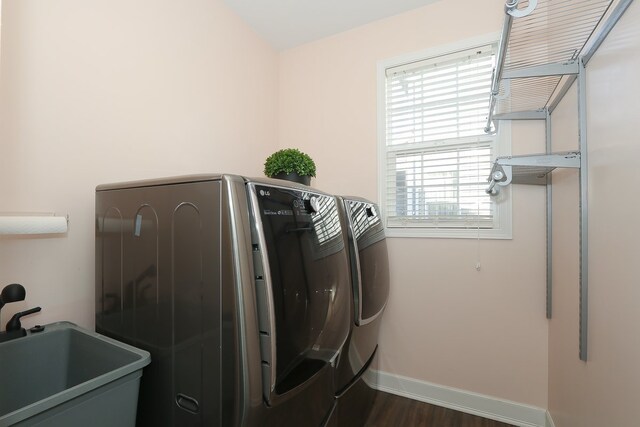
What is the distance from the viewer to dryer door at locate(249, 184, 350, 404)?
812 millimetres

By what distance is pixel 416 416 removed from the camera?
6.13 ft

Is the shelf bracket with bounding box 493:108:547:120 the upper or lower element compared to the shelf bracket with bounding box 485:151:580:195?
upper

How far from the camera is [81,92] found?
1.27 m

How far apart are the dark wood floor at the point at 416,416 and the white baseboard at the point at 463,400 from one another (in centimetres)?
4

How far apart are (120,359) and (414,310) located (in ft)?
5.81

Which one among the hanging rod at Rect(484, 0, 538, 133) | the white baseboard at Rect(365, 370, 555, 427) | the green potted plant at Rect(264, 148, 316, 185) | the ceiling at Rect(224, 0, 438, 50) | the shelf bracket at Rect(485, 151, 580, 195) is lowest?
the white baseboard at Rect(365, 370, 555, 427)

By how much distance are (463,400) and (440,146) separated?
5.66ft

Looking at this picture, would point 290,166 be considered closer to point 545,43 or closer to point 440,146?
point 440,146

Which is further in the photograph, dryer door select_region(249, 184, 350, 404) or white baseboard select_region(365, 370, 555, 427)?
white baseboard select_region(365, 370, 555, 427)

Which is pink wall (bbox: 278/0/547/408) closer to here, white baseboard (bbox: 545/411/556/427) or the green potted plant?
white baseboard (bbox: 545/411/556/427)

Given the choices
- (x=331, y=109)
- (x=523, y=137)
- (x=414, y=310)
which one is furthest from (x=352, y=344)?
(x=331, y=109)

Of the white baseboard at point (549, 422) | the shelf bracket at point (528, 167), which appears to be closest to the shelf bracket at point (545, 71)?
the shelf bracket at point (528, 167)

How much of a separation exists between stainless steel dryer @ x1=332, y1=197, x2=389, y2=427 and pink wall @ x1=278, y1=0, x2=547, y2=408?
0.40 metres

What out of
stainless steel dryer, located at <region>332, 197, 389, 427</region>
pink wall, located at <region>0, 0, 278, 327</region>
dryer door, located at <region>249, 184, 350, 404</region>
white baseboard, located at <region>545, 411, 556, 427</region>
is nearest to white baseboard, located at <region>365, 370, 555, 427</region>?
white baseboard, located at <region>545, 411, 556, 427</region>
